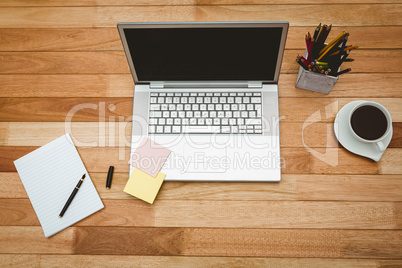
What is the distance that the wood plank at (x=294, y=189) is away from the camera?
932 mm

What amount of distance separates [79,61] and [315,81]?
2.61 ft

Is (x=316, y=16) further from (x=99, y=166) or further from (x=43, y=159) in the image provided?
(x=43, y=159)

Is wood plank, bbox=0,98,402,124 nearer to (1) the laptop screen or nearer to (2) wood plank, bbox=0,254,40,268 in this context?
(1) the laptop screen

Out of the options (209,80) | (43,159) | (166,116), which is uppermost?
(209,80)

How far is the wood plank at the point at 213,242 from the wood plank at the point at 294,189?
3.8 inches

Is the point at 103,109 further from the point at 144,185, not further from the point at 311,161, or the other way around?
the point at 311,161

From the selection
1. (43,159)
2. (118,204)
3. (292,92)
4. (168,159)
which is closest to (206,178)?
(168,159)

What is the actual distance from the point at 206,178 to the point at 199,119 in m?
0.18

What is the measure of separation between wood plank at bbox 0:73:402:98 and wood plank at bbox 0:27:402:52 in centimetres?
11

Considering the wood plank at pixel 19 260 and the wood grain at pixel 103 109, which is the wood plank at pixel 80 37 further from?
the wood plank at pixel 19 260

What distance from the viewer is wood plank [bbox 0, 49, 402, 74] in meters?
1.04

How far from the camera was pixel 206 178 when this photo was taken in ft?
3.05

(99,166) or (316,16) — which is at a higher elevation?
(316,16)

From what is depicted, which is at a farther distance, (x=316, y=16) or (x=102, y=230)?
(x=316, y=16)
